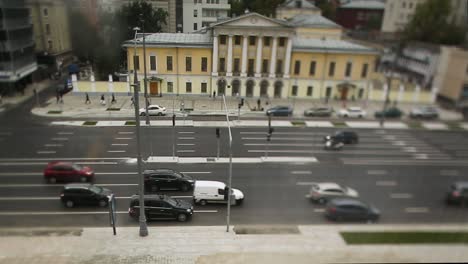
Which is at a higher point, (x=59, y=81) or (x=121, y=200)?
(x=59, y=81)

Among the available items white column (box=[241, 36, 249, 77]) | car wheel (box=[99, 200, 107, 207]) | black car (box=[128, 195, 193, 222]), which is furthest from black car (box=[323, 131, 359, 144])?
car wheel (box=[99, 200, 107, 207])

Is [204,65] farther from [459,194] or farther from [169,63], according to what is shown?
[459,194]

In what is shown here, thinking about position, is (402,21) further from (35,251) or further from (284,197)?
(35,251)

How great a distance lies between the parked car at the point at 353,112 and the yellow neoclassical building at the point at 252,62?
0.24m

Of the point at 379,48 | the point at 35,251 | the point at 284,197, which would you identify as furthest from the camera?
the point at 284,197

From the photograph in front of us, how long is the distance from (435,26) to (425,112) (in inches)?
55.7

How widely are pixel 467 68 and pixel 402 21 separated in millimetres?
1347

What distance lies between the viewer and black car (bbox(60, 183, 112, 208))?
7845 mm

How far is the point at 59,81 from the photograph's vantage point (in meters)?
7.69

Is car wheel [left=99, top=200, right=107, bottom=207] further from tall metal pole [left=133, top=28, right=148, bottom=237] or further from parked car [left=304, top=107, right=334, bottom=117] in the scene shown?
parked car [left=304, top=107, right=334, bottom=117]

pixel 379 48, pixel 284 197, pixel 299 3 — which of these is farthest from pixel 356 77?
A: pixel 299 3

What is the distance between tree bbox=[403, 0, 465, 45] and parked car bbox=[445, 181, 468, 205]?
8.34 feet

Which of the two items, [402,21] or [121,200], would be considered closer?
[402,21]

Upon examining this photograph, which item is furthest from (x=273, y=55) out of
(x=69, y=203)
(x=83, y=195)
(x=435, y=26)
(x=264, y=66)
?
(x=69, y=203)
